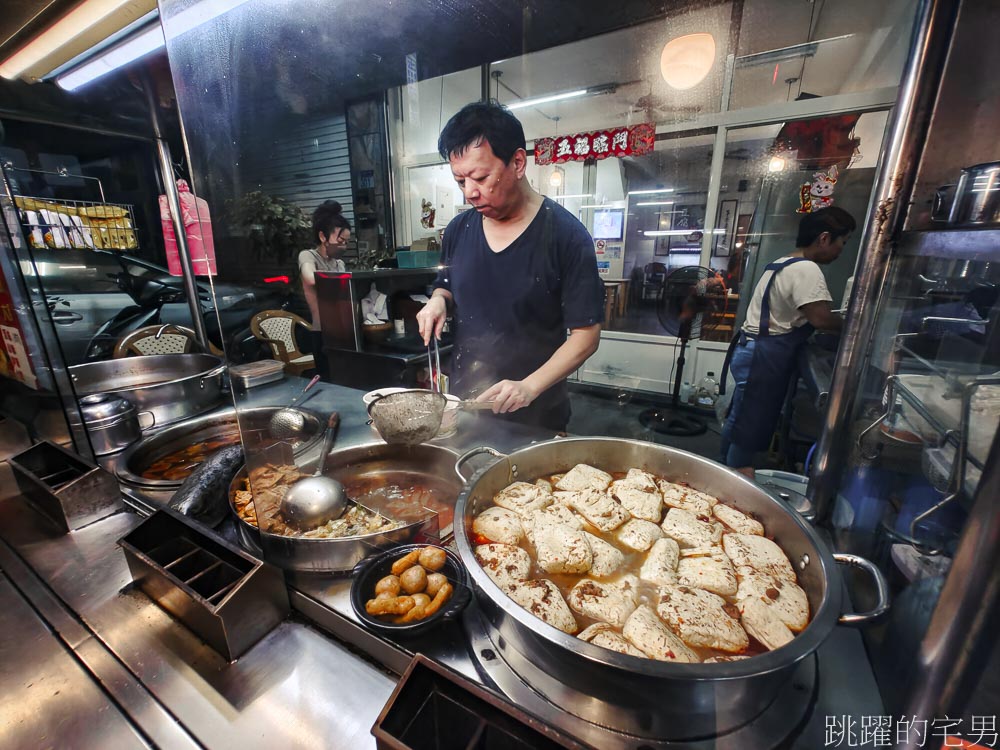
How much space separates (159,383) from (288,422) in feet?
4.71

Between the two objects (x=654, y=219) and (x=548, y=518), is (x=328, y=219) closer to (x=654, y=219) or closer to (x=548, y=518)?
(x=548, y=518)

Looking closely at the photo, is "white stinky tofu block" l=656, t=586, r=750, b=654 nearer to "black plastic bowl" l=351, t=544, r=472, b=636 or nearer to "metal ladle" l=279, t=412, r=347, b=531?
"black plastic bowl" l=351, t=544, r=472, b=636

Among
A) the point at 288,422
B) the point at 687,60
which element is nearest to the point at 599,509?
the point at 288,422

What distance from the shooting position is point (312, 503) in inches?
46.5

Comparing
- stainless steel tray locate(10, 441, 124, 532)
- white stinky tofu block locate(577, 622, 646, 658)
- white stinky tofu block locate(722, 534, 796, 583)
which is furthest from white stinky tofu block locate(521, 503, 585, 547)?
stainless steel tray locate(10, 441, 124, 532)

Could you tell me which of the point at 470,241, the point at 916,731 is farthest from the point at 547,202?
the point at 916,731

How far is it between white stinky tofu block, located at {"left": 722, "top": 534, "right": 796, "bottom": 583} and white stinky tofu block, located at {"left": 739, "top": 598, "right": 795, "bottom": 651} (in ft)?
0.46

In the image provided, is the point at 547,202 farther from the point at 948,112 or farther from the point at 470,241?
the point at 948,112

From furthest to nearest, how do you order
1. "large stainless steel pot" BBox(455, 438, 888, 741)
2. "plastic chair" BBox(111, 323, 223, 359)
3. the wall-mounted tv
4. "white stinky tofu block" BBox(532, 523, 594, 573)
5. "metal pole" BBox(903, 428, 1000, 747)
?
"plastic chair" BBox(111, 323, 223, 359), the wall-mounted tv, "white stinky tofu block" BBox(532, 523, 594, 573), "large stainless steel pot" BBox(455, 438, 888, 741), "metal pole" BBox(903, 428, 1000, 747)

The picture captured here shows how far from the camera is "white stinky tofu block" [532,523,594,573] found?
1259mm

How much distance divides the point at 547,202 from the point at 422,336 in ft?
2.68

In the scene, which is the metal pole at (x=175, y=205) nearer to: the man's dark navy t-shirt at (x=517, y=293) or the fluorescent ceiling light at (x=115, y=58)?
the fluorescent ceiling light at (x=115, y=58)

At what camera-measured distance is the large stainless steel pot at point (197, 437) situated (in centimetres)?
116

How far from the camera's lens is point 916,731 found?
21.1 inches
